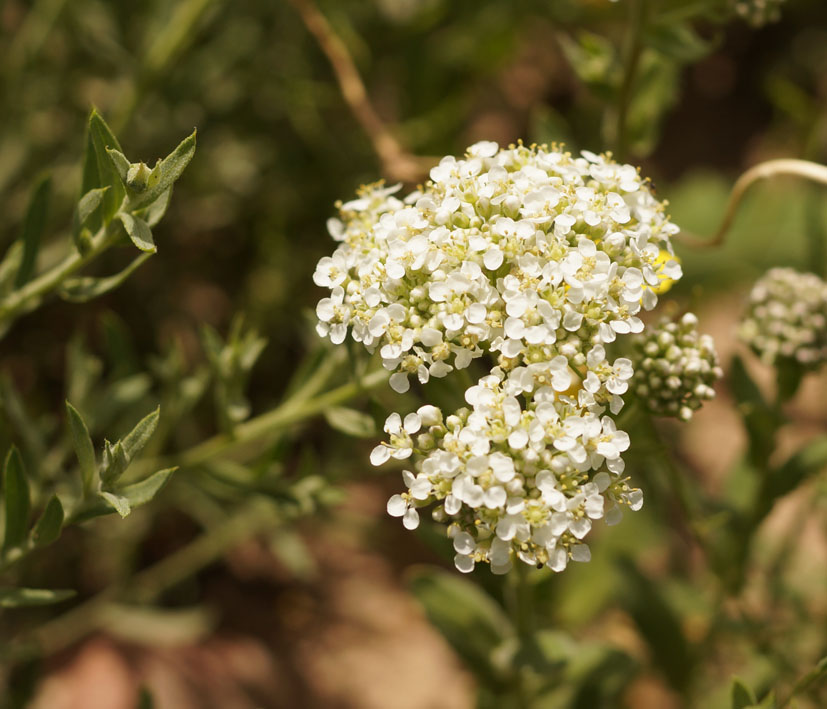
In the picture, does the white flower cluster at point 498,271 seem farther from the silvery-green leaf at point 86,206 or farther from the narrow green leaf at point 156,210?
the silvery-green leaf at point 86,206

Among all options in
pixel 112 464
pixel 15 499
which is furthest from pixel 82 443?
pixel 15 499

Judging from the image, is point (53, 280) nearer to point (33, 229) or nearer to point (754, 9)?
point (33, 229)

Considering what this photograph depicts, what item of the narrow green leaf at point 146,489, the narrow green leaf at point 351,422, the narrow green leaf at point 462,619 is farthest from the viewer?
the narrow green leaf at point 462,619

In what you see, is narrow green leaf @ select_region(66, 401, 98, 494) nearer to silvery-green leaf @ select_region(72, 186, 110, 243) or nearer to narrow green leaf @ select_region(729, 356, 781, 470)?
silvery-green leaf @ select_region(72, 186, 110, 243)

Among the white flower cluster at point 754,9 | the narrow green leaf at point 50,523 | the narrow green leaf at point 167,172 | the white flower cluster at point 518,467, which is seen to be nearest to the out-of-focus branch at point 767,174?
the white flower cluster at point 754,9

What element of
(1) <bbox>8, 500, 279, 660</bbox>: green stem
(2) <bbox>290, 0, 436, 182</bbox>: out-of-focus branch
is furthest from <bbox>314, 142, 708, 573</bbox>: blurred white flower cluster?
(1) <bbox>8, 500, 279, 660</bbox>: green stem
